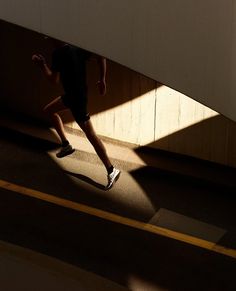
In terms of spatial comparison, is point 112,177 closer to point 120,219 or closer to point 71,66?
point 120,219

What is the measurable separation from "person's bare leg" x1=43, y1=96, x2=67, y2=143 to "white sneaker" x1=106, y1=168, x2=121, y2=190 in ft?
3.40

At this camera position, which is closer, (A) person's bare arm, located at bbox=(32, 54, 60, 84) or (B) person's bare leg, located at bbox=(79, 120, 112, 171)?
(B) person's bare leg, located at bbox=(79, 120, 112, 171)

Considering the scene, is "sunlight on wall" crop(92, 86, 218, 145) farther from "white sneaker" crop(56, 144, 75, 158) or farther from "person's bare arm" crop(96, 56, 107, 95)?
"white sneaker" crop(56, 144, 75, 158)

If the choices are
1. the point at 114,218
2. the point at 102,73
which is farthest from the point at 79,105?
the point at 114,218

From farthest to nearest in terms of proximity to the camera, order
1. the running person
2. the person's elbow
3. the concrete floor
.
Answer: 1. the person's elbow
2. the running person
3. the concrete floor

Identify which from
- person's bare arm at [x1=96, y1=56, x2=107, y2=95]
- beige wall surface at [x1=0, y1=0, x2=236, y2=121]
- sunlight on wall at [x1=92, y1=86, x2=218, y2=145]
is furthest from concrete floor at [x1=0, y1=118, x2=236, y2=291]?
beige wall surface at [x1=0, y1=0, x2=236, y2=121]

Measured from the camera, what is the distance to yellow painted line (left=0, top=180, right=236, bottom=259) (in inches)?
240

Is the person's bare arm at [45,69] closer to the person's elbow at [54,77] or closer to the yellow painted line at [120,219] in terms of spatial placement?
the person's elbow at [54,77]

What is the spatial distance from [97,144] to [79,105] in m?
0.55

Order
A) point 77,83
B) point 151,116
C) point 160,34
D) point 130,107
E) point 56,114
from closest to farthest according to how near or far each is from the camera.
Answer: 1. point 160,34
2. point 77,83
3. point 151,116
4. point 130,107
5. point 56,114

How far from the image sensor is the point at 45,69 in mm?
8086

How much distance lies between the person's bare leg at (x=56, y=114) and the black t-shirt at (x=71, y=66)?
0.46m

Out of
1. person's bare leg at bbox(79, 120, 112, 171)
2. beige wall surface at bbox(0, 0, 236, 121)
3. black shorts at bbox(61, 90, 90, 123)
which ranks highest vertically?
black shorts at bbox(61, 90, 90, 123)

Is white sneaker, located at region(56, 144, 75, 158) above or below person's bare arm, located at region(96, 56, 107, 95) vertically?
below
